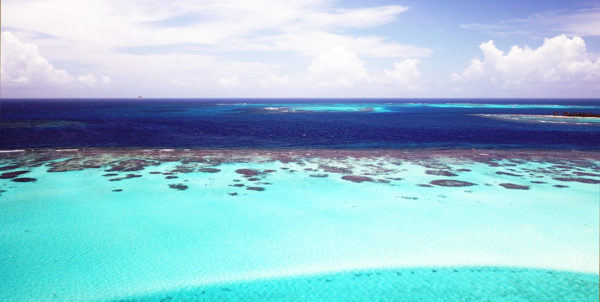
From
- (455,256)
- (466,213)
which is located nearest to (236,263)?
(455,256)

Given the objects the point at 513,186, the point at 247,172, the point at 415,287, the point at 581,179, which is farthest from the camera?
the point at 247,172

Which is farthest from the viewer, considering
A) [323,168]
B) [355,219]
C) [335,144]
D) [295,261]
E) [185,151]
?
[335,144]

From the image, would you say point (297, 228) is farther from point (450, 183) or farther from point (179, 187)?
point (450, 183)

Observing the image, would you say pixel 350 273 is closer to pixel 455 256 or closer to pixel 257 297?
pixel 257 297

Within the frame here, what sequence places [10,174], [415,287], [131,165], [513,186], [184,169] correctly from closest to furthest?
1. [415,287]
2. [513,186]
3. [10,174]
4. [184,169]
5. [131,165]

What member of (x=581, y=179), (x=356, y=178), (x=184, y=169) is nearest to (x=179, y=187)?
(x=184, y=169)

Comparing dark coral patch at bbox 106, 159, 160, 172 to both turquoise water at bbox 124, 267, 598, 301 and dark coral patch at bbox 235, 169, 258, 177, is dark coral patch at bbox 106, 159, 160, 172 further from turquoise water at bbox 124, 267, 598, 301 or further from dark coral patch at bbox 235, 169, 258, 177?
turquoise water at bbox 124, 267, 598, 301

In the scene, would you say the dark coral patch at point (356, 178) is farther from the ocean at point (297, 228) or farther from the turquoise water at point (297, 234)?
the turquoise water at point (297, 234)
